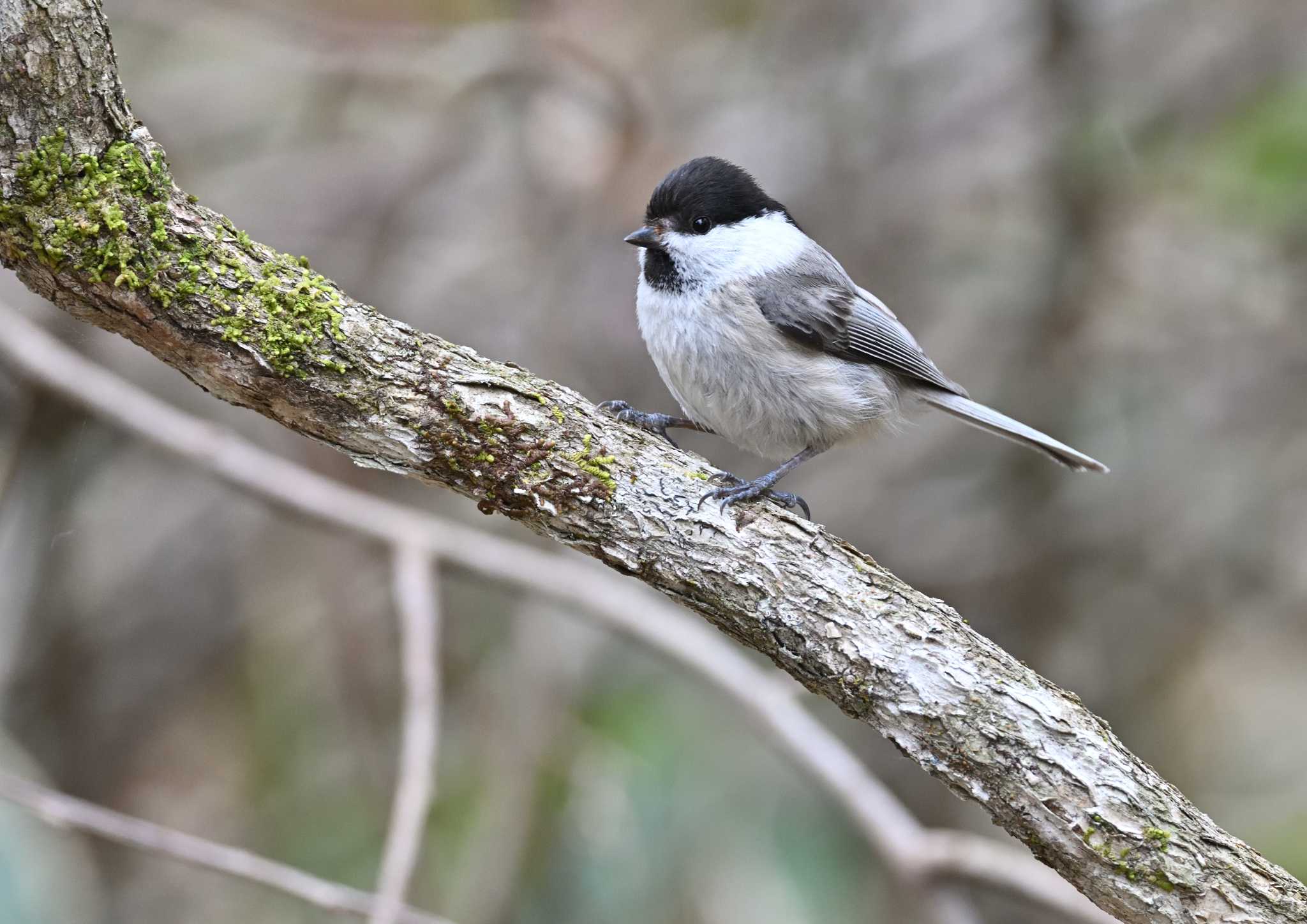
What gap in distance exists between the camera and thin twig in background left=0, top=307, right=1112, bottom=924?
9.84 feet

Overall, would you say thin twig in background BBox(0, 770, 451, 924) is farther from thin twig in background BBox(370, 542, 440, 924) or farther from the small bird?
the small bird

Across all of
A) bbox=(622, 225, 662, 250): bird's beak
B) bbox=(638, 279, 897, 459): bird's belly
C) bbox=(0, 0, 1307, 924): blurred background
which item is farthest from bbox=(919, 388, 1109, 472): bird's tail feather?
bbox=(0, 0, 1307, 924): blurred background

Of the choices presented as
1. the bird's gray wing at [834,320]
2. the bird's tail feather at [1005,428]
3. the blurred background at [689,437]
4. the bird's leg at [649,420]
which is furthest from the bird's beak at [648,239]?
the blurred background at [689,437]

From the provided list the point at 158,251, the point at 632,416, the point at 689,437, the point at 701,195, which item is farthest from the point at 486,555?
the point at 158,251

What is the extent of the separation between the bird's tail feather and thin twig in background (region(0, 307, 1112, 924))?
958 mm

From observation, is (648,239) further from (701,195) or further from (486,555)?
(486,555)

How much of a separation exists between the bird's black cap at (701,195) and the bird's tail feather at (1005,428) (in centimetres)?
69

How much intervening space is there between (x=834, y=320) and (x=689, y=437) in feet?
4.62

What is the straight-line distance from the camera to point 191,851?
7.50 feet

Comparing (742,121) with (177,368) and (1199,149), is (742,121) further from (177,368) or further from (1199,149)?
(177,368)

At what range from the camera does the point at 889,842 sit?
9.35ft

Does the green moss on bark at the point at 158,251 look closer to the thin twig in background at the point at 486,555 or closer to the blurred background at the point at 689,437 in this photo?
the thin twig in background at the point at 486,555

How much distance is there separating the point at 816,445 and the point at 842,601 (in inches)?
41.1

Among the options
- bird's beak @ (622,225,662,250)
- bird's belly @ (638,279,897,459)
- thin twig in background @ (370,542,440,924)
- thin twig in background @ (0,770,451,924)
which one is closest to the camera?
thin twig in background @ (0,770,451,924)
